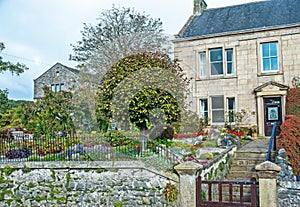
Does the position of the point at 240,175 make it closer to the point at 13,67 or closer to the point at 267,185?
the point at 267,185

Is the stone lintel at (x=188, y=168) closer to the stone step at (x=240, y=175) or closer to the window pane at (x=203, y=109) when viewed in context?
the stone step at (x=240, y=175)

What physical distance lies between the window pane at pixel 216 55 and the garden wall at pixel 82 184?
1195 cm

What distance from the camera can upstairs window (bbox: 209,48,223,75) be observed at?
18.0 m

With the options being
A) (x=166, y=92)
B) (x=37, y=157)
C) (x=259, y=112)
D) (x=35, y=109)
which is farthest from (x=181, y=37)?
(x=37, y=157)

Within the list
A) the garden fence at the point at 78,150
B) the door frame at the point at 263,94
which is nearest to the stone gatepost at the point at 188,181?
the garden fence at the point at 78,150

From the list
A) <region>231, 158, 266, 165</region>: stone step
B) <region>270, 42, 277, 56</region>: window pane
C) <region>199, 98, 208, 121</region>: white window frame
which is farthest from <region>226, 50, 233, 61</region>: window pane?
<region>231, 158, 266, 165</region>: stone step

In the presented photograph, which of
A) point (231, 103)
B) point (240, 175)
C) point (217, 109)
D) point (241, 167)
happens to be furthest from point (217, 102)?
point (240, 175)

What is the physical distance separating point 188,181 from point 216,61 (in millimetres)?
12148

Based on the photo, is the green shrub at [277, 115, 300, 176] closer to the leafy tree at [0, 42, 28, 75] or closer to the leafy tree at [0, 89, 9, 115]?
the leafy tree at [0, 42, 28, 75]

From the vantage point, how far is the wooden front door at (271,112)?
16.4 meters

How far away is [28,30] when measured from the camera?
12125 millimetres

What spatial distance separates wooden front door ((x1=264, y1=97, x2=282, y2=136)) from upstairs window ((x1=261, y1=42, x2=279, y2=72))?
1.69 meters

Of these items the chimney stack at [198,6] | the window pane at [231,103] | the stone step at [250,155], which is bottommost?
the stone step at [250,155]

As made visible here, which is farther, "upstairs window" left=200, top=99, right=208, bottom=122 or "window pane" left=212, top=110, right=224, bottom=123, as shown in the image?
"upstairs window" left=200, top=99, right=208, bottom=122
